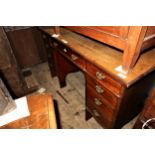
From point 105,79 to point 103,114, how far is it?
42 centimetres

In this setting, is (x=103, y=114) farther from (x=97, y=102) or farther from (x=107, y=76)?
(x=107, y=76)

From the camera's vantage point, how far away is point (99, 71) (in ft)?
3.03

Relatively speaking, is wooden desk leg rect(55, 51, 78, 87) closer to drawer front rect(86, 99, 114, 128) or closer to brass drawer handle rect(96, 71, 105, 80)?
drawer front rect(86, 99, 114, 128)

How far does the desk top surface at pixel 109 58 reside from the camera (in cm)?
76

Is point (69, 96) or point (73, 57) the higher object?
point (73, 57)

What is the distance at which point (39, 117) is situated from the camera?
0.76 m

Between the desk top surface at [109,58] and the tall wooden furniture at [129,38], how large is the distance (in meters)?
0.06

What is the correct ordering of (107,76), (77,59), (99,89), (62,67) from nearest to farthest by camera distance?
(107,76) → (99,89) → (77,59) → (62,67)

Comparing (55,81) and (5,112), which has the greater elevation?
(5,112)

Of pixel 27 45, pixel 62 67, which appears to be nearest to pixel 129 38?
pixel 62 67
